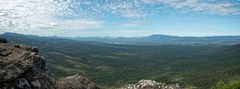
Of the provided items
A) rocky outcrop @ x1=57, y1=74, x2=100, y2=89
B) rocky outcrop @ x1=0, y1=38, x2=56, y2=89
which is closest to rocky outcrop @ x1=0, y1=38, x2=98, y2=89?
rocky outcrop @ x1=0, y1=38, x2=56, y2=89

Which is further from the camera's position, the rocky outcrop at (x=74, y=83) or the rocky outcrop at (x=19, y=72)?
the rocky outcrop at (x=74, y=83)

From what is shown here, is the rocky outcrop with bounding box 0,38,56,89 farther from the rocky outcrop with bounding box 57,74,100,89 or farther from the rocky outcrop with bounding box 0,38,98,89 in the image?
the rocky outcrop with bounding box 57,74,100,89

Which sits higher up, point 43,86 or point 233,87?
point 43,86

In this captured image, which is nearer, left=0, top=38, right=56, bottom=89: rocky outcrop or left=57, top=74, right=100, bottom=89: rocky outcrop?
left=0, top=38, right=56, bottom=89: rocky outcrop

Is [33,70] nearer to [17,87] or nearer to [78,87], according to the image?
A: [17,87]

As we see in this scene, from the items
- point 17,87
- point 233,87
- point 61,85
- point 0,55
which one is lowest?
point 233,87

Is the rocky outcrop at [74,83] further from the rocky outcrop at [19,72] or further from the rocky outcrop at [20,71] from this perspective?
the rocky outcrop at [19,72]

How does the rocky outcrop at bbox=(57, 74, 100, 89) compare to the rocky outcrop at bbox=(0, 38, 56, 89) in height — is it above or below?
below

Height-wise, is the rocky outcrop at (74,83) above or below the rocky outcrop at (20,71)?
below

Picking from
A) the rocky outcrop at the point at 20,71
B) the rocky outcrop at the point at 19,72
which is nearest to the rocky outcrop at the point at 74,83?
the rocky outcrop at the point at 20,71

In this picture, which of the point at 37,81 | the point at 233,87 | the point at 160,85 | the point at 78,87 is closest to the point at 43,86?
the point at 37,81

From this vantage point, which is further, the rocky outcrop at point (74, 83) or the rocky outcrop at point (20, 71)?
the rocky outcrop at point (74, 83)
